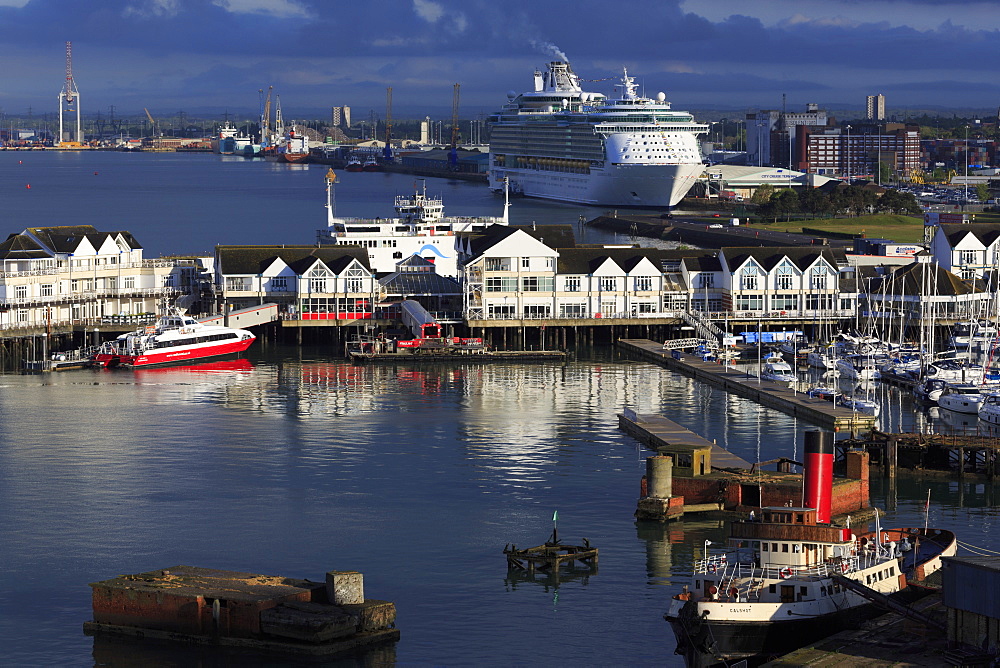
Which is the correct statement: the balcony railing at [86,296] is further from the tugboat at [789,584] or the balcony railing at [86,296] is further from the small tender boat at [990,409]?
the tugboat at [789,584]

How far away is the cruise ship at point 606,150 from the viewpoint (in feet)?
497

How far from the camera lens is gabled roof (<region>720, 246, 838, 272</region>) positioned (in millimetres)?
71688

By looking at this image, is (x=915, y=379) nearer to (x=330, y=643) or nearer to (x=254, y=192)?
(x=330, y=643)

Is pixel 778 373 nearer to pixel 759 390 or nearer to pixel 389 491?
pixel 759 390

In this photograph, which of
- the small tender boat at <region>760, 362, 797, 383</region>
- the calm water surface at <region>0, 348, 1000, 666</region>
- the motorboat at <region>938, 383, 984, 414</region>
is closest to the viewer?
the calm water surface at <region>0, 348, 1000, 666</region>

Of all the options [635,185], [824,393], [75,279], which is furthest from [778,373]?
[635,185]

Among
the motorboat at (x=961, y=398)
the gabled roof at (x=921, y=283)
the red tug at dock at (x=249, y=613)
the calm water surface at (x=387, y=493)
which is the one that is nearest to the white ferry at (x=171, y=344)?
the calm water surface at (x=387, y=493)

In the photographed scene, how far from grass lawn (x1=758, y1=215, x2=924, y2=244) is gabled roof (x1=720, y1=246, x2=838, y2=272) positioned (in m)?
35.9

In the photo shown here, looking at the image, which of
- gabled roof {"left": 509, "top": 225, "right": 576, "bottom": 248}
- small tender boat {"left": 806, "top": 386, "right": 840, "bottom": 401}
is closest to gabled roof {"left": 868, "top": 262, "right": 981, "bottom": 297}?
gabled roof {"left": 509, "top": 225, "right": 576, "bottom": 248}

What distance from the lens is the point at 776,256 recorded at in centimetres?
7206

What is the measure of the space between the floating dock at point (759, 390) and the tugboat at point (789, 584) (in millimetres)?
19846

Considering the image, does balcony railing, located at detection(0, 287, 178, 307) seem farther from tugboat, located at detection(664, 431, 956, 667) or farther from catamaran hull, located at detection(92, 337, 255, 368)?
tugboat, located at detection(664, 431, 956, 667)

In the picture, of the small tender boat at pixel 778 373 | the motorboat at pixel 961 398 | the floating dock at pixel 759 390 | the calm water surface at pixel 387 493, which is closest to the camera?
the calm water surface at pixel 387 493

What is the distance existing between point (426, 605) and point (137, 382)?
1213 inches
